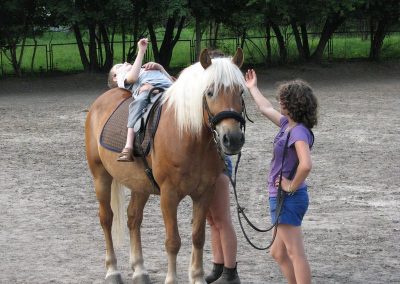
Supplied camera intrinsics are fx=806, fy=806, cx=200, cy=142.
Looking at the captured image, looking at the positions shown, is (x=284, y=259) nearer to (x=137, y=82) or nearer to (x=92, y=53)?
(x=137, y=82)

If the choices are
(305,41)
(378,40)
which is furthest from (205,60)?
(378,40)

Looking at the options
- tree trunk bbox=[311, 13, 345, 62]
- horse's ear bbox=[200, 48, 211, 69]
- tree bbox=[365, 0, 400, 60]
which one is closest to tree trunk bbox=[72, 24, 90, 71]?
tree trunk bbox=[311, 13, 345, 62]

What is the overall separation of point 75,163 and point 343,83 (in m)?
11.8

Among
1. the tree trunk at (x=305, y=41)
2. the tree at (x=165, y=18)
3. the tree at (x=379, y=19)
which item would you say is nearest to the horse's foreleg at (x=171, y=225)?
the tree at (x=165, y=18)

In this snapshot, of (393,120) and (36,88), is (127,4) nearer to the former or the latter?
(36,88)

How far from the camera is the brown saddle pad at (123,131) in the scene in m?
5.86

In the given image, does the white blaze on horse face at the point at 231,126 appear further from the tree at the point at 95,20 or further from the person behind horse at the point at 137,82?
the tree at the point at 95,20

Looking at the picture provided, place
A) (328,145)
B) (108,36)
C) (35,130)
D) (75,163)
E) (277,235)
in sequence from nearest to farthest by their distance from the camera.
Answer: (277,235) → (75,163) → (328,145) → (35,130) → (108,36)

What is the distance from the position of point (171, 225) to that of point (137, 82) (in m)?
1.36

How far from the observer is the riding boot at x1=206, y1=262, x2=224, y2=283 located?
6.20 metres

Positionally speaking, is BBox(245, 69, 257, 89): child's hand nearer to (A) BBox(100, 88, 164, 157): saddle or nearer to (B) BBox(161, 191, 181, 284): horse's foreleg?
(A) BBox(100, 88, 164, 157): saddle

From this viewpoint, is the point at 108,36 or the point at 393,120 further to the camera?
the point at 108,36

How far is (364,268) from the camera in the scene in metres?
6.37

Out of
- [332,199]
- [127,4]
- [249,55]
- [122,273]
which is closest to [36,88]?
[127,4]
